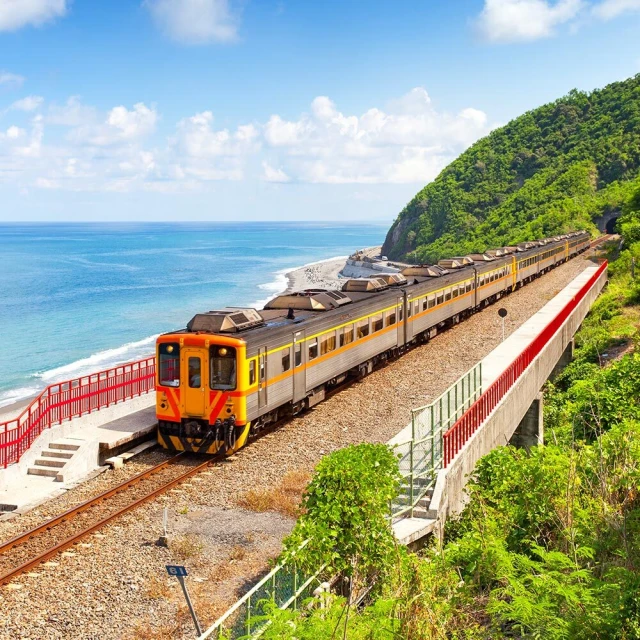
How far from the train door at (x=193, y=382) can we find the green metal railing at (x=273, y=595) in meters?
7.08

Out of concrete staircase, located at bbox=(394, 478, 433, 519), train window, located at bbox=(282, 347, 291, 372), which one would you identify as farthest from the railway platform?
concrete staircase, located at bbox=(394, 478, 433, 519)

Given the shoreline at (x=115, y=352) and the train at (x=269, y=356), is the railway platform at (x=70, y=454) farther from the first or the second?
the shoreline at (x=115, y=352)

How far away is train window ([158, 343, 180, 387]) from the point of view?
15.2 m

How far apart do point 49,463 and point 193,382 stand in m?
3.22

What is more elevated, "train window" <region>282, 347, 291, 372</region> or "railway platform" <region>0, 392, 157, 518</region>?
"train window" <region>282, 347, 291, 372</region>

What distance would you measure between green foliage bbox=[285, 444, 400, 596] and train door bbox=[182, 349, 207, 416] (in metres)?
6.38

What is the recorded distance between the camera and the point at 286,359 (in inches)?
650

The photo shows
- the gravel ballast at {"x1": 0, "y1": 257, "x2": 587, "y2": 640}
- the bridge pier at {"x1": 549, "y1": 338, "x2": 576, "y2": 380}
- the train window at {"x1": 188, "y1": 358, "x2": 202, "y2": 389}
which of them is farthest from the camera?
the bridge pier at {"x1": 549, "y1": 338, "x2": 576, "y2": 380}

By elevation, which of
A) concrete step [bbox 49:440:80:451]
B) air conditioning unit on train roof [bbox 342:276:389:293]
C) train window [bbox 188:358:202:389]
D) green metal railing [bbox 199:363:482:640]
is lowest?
concrete step [bbox 49:440:80:451]

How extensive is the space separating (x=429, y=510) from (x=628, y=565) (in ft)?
11.3

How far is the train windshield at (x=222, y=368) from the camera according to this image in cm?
1464

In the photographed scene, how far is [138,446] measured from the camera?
15.9 m

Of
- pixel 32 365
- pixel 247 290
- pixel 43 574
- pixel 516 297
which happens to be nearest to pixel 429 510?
pixel 43 574

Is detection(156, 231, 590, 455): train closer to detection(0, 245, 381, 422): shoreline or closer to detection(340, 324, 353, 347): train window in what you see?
detection(340, 324, 353, 347): train window
